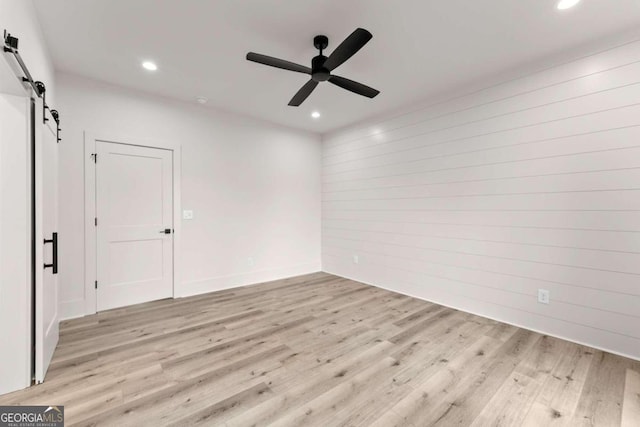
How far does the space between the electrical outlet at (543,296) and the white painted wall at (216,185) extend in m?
3.54

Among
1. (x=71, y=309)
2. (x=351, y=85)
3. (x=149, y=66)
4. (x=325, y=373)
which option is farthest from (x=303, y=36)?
(x=71, y=309)

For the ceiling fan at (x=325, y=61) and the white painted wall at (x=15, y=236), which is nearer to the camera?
the white painted wall at (x=15, y=236)

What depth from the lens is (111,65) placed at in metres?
2.86

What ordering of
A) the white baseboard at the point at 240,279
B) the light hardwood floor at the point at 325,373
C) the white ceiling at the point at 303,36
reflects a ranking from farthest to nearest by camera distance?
the white baseboard at the point at 240,279, the white ceiling at the point at 303,36, the light hardwood floor at the point at 325,373

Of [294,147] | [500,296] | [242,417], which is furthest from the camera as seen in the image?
[294,147]

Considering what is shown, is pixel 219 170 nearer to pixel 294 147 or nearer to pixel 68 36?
pixel 294 147

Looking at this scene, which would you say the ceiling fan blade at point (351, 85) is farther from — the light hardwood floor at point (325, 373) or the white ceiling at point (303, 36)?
the light hardwood floor at point (325, 373)

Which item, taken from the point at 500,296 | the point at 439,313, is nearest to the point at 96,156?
the point at 439,313

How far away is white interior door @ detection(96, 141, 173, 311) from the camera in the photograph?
129 inches

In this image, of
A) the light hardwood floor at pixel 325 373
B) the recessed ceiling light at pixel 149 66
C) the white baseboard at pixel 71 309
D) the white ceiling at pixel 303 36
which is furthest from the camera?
the white baseboard at pixel 71 309

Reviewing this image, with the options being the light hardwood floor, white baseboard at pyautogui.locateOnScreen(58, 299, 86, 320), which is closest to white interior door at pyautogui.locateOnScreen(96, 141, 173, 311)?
white baseboard at pyautogui.locateOnScreen(58, 299, 86, 320)

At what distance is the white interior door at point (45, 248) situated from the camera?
190 centimetres

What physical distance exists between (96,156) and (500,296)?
16.6 feet

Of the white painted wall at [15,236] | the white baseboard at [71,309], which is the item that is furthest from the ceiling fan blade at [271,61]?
the white baseboard at [71,309]
